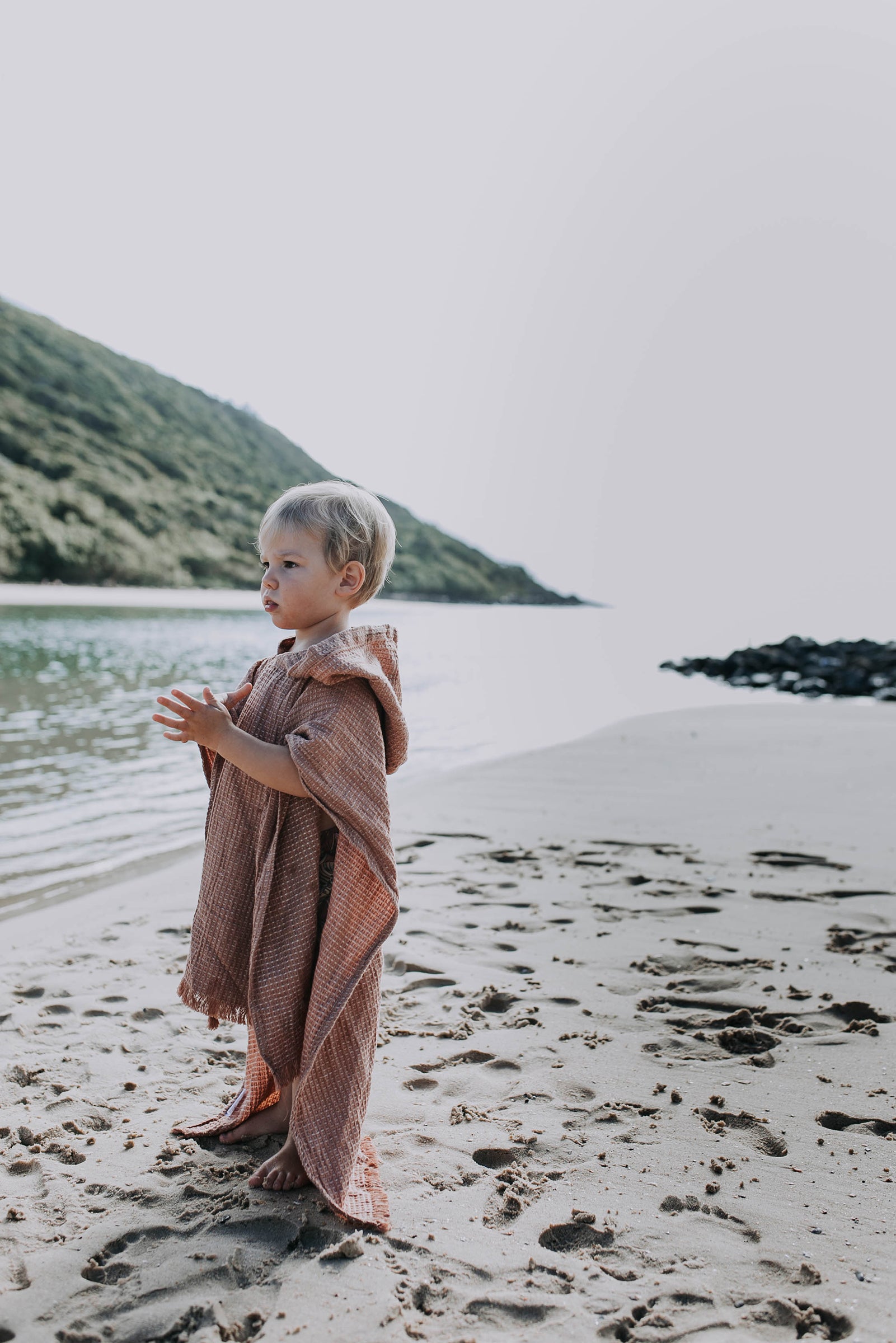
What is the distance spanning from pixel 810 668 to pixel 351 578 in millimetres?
25774

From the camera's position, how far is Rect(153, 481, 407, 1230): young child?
2.24 metres

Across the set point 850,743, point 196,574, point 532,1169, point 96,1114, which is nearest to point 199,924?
point 96,1114

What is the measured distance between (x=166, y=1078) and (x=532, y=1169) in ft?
4.11

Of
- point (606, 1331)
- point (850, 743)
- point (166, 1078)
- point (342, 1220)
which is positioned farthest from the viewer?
point (850, 743)

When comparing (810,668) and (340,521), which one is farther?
(810,668)

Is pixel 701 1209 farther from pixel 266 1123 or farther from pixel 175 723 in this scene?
pixel 175 723

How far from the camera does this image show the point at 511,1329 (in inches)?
72.6

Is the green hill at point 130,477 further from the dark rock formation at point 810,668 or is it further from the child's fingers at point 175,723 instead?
the child's fingers at point 175,723

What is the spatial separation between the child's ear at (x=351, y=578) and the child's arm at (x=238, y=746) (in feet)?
1.47

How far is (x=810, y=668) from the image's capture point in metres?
26.0

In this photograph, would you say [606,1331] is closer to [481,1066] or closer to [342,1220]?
[342,1220]

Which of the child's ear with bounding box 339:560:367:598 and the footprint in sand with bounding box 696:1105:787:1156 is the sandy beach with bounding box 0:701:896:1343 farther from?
the child's ear with bounding box 339:560:367:598

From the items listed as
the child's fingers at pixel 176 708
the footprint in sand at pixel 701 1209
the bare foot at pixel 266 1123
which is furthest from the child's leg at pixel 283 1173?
the child's fingers at pixel 176 708

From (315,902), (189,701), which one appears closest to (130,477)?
(189,701)
